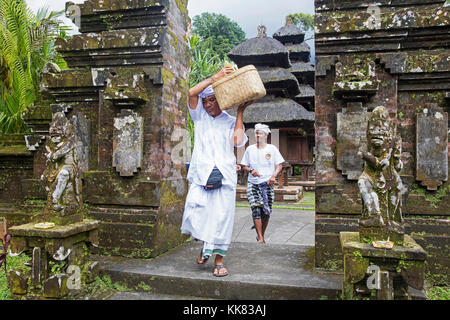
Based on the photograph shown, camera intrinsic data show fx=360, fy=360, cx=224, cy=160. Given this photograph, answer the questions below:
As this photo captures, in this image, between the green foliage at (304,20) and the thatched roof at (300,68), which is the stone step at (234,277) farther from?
the green foliage at (304,20)

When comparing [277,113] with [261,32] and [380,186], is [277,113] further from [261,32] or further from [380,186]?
[380,186]

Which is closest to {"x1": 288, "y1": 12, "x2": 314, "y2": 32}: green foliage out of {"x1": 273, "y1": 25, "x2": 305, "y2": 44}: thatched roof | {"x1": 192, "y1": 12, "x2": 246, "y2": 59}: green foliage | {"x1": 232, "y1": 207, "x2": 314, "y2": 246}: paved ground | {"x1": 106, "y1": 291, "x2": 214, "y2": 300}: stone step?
{"x1": 192, "y1": 12, "x2": 246, "y2": 59}: green foliage

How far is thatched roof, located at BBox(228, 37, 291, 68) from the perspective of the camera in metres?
15.3

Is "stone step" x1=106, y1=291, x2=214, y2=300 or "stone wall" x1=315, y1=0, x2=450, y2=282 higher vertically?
"stone wall" x1=315, y1=0, x2=450, y2=282

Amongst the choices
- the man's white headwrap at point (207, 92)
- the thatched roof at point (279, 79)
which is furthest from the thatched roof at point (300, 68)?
the man's white headwrap at point (207, 92)

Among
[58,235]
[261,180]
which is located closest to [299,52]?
[261,180]

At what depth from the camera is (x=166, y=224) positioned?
4.45 m

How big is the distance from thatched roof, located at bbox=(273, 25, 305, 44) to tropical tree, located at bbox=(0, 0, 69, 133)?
1764 centimetres

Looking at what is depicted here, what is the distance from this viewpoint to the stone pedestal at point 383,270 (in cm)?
265

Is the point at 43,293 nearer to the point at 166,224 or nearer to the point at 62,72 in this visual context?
the point at 166,224

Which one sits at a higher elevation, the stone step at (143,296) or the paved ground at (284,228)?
the stone step at (143,296)

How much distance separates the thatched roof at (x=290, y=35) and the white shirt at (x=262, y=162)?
59.6 feet

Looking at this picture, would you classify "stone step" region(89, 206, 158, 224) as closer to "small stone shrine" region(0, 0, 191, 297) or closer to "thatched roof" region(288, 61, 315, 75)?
"small stone shrine" region(0, 0, 191, 297)

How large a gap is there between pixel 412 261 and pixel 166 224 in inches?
109
